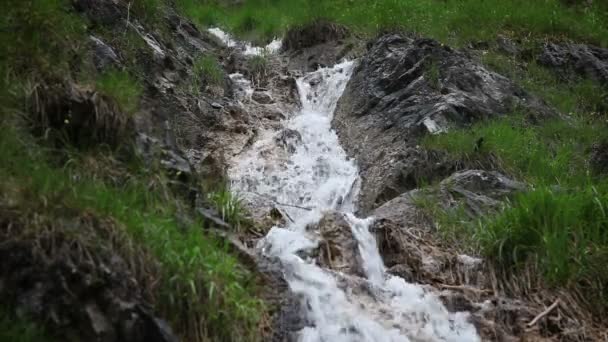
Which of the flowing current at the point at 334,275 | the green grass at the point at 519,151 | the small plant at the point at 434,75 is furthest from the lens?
the small plant at the point at 434,75

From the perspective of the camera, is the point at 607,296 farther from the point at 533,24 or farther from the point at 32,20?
the point at 533,24

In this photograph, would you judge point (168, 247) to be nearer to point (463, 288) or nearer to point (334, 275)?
point (334, 275)

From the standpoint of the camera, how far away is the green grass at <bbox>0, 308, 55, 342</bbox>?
268 cm

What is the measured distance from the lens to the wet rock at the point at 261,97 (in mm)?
9328

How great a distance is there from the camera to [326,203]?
6.87m

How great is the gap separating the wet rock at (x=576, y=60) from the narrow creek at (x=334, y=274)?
5.54 meters

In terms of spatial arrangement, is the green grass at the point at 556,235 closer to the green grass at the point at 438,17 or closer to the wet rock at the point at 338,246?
the wet rock at the point at 338,246

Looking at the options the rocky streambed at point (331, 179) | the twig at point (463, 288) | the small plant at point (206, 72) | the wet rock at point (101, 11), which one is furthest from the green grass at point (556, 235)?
the small plant at point (206, 72)

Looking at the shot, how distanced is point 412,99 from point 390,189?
1.94 meters

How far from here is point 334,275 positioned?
4.41 metres

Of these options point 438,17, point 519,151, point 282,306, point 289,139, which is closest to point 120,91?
point 282,306

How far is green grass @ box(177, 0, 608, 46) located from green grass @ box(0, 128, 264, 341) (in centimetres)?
842

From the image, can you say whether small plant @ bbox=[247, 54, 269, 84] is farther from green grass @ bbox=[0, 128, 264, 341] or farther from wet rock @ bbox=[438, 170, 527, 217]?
green grass @ bbox=[0, 128, 264, 341]

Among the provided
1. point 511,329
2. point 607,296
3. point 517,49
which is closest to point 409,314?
point 511,329
